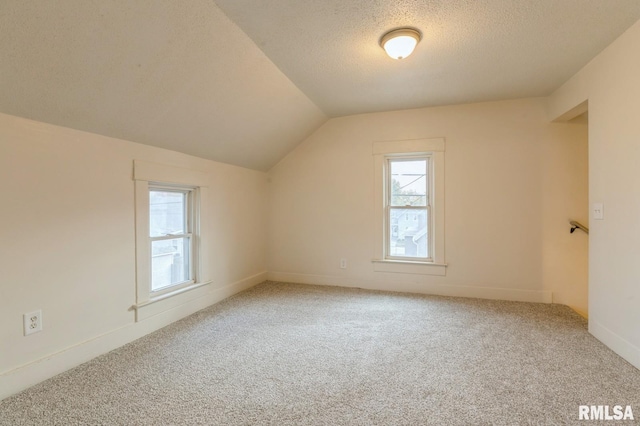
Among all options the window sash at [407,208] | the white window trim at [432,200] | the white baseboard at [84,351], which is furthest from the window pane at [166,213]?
the window sash at [407,208]

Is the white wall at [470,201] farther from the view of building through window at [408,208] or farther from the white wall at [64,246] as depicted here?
the white wall at [64,246]

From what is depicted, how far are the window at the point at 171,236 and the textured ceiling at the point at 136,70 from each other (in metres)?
0.50

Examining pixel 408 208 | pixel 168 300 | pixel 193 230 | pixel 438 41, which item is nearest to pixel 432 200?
pixel 408 208

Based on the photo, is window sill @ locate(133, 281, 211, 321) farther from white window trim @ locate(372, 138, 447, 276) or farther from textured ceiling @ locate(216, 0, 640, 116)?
textured ceiling @ locate(216, 0, 640, 116)

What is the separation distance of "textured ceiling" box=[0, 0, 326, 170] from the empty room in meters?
0.02

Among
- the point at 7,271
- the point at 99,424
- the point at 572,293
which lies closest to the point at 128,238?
the point at 7,271

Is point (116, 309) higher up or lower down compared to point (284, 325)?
higher up

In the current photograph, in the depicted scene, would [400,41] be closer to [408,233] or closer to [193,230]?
[408,233]

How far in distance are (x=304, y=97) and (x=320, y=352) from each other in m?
2.56

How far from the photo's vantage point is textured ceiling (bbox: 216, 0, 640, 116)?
1.90 m

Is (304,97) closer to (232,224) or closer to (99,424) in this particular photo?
(232,224)

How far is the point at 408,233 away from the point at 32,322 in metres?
3.64

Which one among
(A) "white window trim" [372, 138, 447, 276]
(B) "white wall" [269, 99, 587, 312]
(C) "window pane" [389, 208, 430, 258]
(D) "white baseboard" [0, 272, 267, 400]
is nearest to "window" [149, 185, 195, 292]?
(D) "white baseboard" [0, 272, 267, 400]

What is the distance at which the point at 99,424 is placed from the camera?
1531 millimetres
